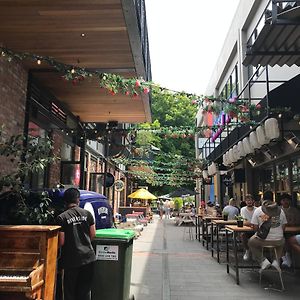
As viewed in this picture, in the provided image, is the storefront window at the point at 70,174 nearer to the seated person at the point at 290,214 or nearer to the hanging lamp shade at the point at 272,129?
the hanging lamp shade at the point at 272,129

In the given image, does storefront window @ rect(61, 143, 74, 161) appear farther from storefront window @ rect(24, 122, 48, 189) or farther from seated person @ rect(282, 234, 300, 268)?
seated person @ rect(282, 234, 300, 268)

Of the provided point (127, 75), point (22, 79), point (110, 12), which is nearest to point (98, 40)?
point (110, 12)

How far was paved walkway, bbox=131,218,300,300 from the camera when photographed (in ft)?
20.5

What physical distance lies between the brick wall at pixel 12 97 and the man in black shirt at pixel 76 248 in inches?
109

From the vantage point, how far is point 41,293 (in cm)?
379

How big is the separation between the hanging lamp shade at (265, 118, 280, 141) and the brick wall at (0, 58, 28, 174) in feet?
17.9

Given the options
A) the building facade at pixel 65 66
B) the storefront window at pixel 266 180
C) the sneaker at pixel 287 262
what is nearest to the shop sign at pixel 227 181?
the storefront window at pixel 266 180

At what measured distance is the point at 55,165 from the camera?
10617 mm

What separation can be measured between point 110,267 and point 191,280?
2993 mm

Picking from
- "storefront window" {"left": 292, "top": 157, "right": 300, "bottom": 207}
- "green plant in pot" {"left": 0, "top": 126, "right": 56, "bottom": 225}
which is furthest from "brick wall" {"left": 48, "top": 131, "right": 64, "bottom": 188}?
"storefront window" {"left": 292, "top": 157, "right": 300, "bottom": 207}

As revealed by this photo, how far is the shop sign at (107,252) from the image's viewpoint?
4.89 metres

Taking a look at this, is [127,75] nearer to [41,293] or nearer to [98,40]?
[98,40]

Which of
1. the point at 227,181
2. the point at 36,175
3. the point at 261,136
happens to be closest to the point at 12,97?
the point at 36,175

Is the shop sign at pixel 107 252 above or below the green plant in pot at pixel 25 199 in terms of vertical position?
below
